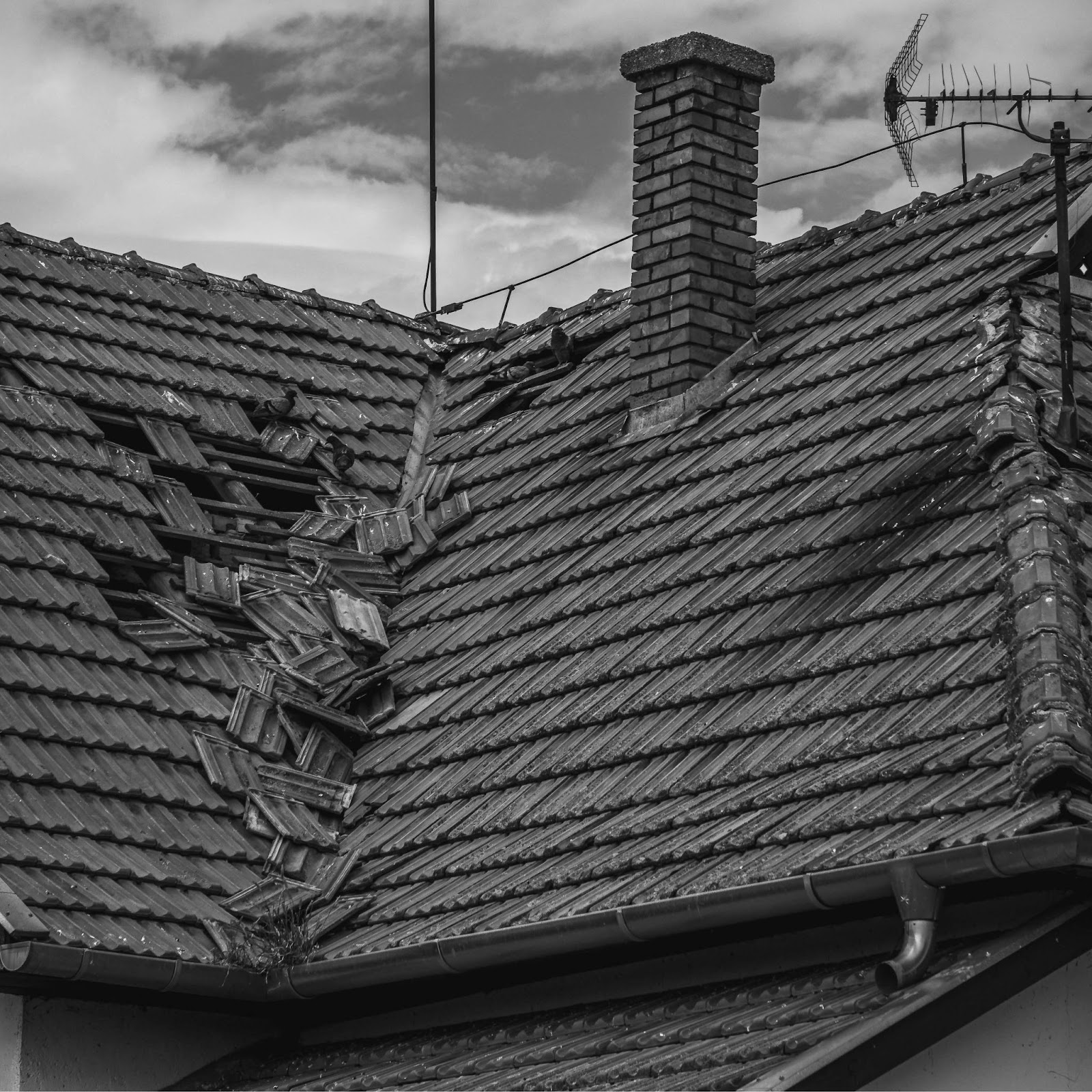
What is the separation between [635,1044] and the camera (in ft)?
27.8

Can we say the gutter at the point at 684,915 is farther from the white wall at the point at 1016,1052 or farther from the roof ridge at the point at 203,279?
the roof ridge at the point at 203,279

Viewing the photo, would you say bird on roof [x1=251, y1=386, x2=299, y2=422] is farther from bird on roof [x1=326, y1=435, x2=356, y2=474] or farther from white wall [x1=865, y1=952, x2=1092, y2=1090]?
white wall [x1=865, y1=952, x2=1092, y2=1090]

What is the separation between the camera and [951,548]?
9.27m

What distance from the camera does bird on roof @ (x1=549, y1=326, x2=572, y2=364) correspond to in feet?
45.9

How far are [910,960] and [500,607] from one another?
4.67 meters

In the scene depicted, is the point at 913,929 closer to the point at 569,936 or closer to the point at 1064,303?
the point at 569,936

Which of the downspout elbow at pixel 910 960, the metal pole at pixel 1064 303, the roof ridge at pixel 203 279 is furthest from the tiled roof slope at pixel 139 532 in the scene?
the metal pole at pixel 1064 303

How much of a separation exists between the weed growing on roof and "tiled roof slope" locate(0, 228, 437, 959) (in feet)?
0.46

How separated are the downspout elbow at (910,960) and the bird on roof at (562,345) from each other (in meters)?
6.92

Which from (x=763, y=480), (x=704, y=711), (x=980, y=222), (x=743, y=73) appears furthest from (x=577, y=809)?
(x=743, y=73)

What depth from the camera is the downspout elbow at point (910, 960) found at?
7539 millimetres

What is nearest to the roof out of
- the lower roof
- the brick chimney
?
the brick chimney

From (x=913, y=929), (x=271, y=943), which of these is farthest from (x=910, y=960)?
(x=271, y=943)

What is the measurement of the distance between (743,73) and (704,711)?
4857mm
